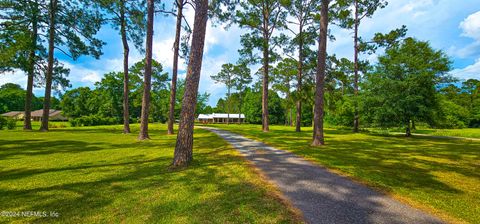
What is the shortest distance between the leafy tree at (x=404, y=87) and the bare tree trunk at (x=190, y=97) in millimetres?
17725

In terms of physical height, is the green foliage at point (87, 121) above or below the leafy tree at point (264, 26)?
below

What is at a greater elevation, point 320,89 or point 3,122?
point 320,89

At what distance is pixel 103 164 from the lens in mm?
6652

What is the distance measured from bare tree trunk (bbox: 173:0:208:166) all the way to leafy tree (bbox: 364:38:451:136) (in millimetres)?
17725

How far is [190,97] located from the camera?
20.7 feet

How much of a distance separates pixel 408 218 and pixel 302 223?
1742 mm

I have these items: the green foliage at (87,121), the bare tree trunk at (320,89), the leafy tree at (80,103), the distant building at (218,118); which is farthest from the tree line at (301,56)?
the distant building at (218,118)

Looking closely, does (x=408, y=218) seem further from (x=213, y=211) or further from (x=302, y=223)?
(x=213, y=211)

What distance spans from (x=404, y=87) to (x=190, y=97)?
1965 centimetres

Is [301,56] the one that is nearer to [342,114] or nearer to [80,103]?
[342,114]

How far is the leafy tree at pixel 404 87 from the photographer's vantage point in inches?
669

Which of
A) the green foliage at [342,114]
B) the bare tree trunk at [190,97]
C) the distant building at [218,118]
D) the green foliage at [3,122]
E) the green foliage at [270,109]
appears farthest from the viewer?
the distant building at [218,118]

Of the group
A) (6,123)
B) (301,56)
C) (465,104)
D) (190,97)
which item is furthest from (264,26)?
(465,104)

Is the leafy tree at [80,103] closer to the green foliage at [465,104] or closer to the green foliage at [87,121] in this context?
the green foliage at [87,121]
